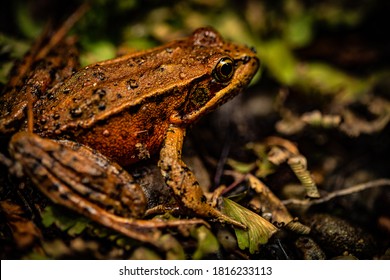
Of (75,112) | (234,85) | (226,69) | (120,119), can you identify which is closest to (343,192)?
→ (234,85)


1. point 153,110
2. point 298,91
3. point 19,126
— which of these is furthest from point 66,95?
point 298,91

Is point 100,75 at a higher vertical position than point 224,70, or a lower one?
lower

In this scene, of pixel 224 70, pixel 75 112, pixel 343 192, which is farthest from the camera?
pixel 343 192

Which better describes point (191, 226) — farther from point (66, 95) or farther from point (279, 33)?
point (279, 33)

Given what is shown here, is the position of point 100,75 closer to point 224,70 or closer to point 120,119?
point 120,119

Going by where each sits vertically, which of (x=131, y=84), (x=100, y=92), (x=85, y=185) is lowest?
(x=85, y=185)

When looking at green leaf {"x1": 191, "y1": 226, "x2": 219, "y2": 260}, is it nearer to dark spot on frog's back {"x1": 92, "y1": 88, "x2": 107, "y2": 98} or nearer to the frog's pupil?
dark spot on frog's back {"x1": 92, "y1": 88, "x2": 107, "y2": 98}

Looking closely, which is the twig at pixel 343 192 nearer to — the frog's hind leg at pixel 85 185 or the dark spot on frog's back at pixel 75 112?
the frog's hind leg at pixel 85 185
